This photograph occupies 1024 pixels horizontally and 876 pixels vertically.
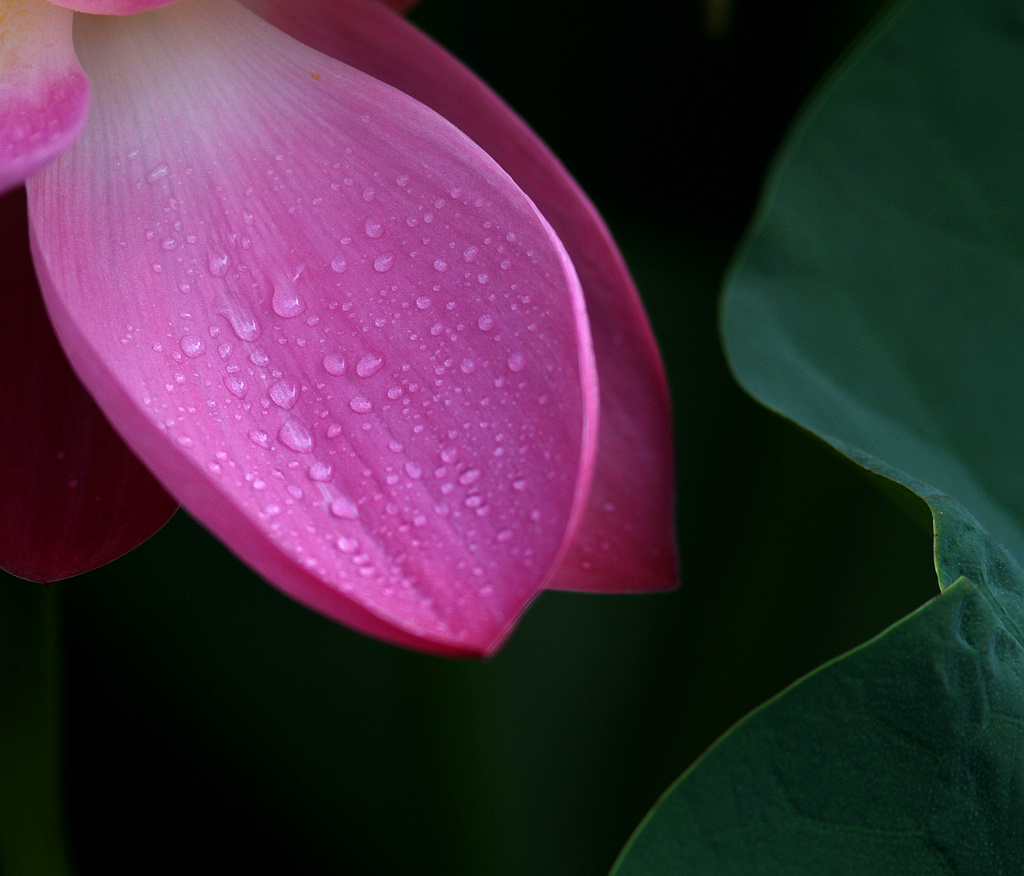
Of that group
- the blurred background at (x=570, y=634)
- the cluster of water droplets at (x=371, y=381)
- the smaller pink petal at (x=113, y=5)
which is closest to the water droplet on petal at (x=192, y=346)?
the cluster of water droplets at (x=371, y=381)

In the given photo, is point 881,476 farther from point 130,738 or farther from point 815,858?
point 130,738

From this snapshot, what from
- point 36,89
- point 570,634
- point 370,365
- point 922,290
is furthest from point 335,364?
point 570,634

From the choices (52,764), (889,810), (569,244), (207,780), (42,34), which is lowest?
(207,780)

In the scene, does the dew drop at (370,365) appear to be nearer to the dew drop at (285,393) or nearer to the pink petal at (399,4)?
the dew drop at (285,393)

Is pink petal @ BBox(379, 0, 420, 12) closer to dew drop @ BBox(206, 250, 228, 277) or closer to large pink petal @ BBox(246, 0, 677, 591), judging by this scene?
large pink petal @ BBox(246, 0, 677, 591)

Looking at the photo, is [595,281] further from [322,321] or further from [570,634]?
[570,634]

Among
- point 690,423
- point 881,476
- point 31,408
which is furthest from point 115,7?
point 690,423
